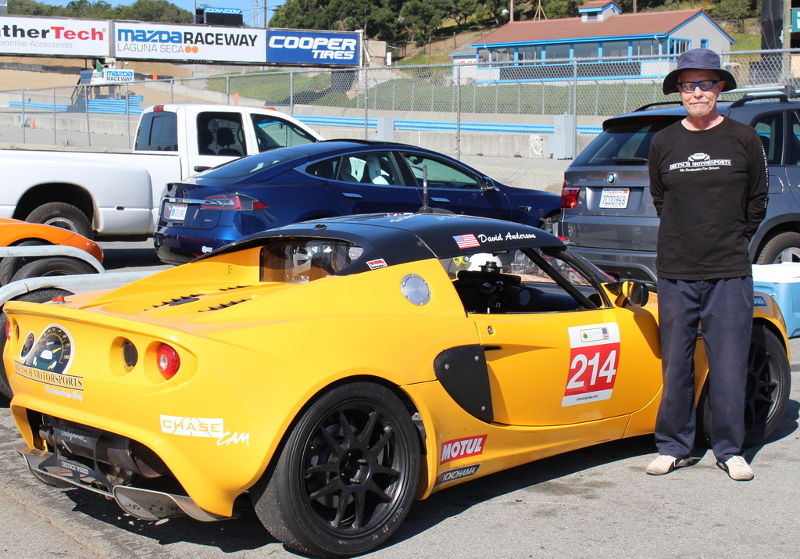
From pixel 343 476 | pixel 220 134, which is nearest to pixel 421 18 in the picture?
pixel 220 134

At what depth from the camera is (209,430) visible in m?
3.12

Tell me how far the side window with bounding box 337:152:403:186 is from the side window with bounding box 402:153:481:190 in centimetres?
23

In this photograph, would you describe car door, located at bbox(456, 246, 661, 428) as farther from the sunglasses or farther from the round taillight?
the round taillight

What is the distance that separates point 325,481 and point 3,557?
129 centimetres

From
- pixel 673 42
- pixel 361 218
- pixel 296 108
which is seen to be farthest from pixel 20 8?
pixel 361 218

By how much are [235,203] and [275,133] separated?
387 centimetres

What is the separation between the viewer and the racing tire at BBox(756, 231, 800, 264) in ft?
Answer: 24.7

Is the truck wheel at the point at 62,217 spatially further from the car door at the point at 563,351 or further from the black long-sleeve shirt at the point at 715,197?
the black long-sleeve shirt at the point at 715,197

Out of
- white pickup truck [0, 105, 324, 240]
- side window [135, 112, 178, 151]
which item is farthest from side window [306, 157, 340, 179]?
side window [135, 112, 178, 151]

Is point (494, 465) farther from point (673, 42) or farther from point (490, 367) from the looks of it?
point (673, 42)

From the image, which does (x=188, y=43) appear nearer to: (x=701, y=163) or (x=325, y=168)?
(x=325, y=168)

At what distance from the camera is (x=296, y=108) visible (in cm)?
2884

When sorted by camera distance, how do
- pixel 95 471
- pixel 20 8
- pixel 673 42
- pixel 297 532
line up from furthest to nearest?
1. pixel 20 8
2. pixel 673 42
3. pixel 95 471
4. pixel 297 532

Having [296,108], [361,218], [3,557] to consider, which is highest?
[296,108]
